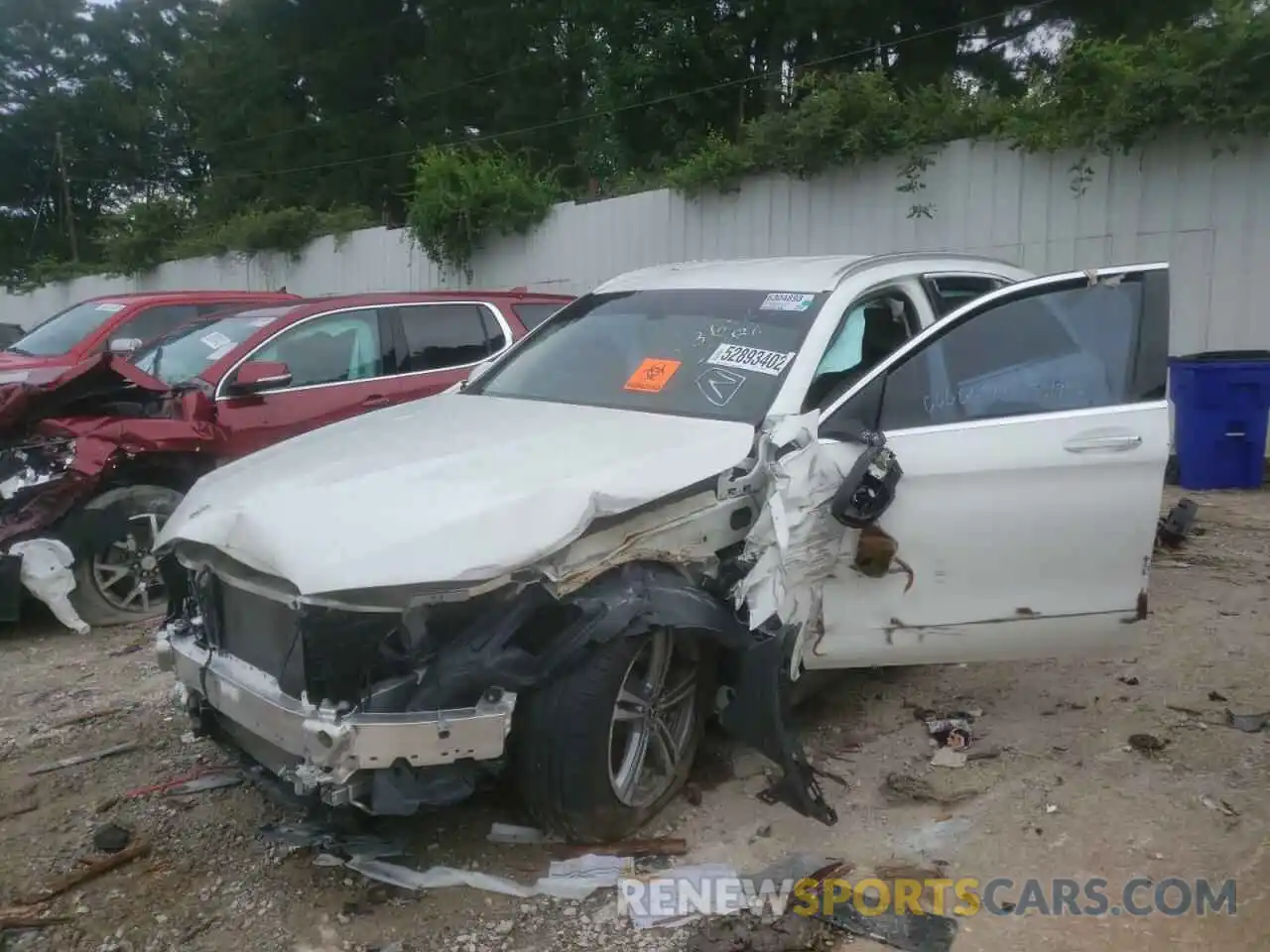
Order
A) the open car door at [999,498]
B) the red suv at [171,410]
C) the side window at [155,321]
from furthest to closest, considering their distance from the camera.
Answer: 1. the side window at [155,321]
2. the red suv at [171,410]
3. the open car door at [999,498]

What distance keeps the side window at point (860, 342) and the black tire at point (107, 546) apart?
11.3 feet

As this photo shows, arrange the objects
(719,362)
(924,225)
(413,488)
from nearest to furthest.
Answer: (413,488) → (719,362) → (924,225)

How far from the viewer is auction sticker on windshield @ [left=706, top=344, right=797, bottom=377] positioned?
157 inches

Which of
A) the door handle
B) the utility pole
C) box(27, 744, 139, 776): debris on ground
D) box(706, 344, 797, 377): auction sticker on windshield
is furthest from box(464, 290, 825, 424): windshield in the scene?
the utility pole

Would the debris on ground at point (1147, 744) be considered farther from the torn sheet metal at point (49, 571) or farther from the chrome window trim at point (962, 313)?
the torn sheet metal at point (49, 571)

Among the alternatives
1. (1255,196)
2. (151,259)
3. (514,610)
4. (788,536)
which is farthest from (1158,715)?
(151,259)

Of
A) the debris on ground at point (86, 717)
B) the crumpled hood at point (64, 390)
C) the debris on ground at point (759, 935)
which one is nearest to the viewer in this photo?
the debris on ground at point (759, 935)

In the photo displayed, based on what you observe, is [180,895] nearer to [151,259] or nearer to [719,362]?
[719,362]

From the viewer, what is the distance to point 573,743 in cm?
318

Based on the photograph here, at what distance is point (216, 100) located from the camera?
112 feet

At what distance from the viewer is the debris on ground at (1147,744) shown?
4129mm

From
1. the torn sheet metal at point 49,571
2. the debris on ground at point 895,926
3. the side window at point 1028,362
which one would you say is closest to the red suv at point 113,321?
the torn sheet metal at point 49,571

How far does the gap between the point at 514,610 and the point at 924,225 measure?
26.7ft

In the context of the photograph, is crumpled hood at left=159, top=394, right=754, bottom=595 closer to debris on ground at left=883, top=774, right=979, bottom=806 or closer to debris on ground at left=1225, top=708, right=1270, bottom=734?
debris on ground at left=883, top=774, right=979, bottom=806
